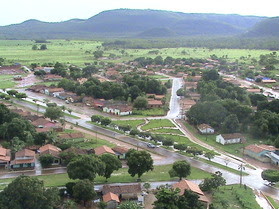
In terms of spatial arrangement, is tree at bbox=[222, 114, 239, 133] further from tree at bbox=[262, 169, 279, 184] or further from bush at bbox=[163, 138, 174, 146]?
tree at bbox=[262, 169, 279, 184]

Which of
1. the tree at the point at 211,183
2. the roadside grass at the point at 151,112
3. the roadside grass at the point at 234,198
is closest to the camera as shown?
the roadside grass at the point at 234,198

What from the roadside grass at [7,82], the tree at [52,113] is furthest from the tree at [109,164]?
the roadside grass at [7,82]

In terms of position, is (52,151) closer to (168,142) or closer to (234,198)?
(168,142)

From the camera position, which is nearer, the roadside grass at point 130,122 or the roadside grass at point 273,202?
the roadside grass at point 273,202

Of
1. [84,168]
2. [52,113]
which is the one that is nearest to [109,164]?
[84,168]

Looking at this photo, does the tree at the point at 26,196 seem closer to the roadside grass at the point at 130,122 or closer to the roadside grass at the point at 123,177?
the roadside grass at the point at 123,177
